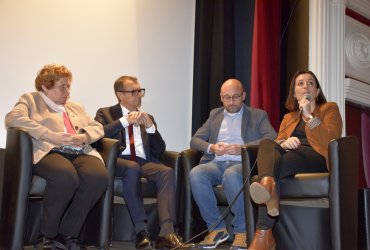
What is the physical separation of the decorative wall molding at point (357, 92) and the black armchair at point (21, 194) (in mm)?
2103

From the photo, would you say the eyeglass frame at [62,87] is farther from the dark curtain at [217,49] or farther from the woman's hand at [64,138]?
the dark curtain at [217,49]

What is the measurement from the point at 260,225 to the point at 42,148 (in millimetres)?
1290

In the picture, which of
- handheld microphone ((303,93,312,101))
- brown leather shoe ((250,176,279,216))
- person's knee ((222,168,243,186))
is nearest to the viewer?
brown leather shoe ((250,176,279,216))

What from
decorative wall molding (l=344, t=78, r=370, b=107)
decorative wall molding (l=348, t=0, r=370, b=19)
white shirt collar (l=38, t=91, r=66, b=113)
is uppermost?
decorative wall molding (l=348, t=0, r=370, b=19)

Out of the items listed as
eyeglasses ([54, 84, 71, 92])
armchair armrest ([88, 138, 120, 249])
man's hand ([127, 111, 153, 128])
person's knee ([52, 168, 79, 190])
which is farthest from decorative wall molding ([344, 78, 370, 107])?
person's knee ([52, 168, 79, 190])

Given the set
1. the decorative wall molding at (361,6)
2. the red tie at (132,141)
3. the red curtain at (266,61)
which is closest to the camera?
the red tie at (132,141)

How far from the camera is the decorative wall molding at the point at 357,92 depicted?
14.5 ft

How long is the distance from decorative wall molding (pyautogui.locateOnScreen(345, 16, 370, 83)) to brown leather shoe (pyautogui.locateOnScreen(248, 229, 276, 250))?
2183 millimetres

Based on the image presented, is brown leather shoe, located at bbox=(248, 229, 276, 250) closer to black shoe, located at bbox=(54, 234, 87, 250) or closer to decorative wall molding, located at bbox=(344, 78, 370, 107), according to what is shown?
black shoe, located at bbox=(54, 234, 87, 250)

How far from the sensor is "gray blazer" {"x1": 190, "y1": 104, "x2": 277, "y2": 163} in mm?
3699

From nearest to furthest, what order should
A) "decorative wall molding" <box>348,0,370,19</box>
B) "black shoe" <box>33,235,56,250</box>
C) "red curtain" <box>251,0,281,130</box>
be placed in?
"black shoe" <box>33,235,56,250</box> → "red curtain" <box>251,0,281,130</box> → "decorative wall molding" <box>348,0,370,19</box>

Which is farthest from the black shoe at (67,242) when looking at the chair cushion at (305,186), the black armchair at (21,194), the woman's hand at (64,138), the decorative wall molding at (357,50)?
the decorative wall molding at (357,50)

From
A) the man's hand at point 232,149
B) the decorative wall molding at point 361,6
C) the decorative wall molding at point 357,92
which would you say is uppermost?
the decorative wall molding at point 361,6

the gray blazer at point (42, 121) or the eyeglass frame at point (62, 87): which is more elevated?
the eyeglass frame at point (62, 87)
